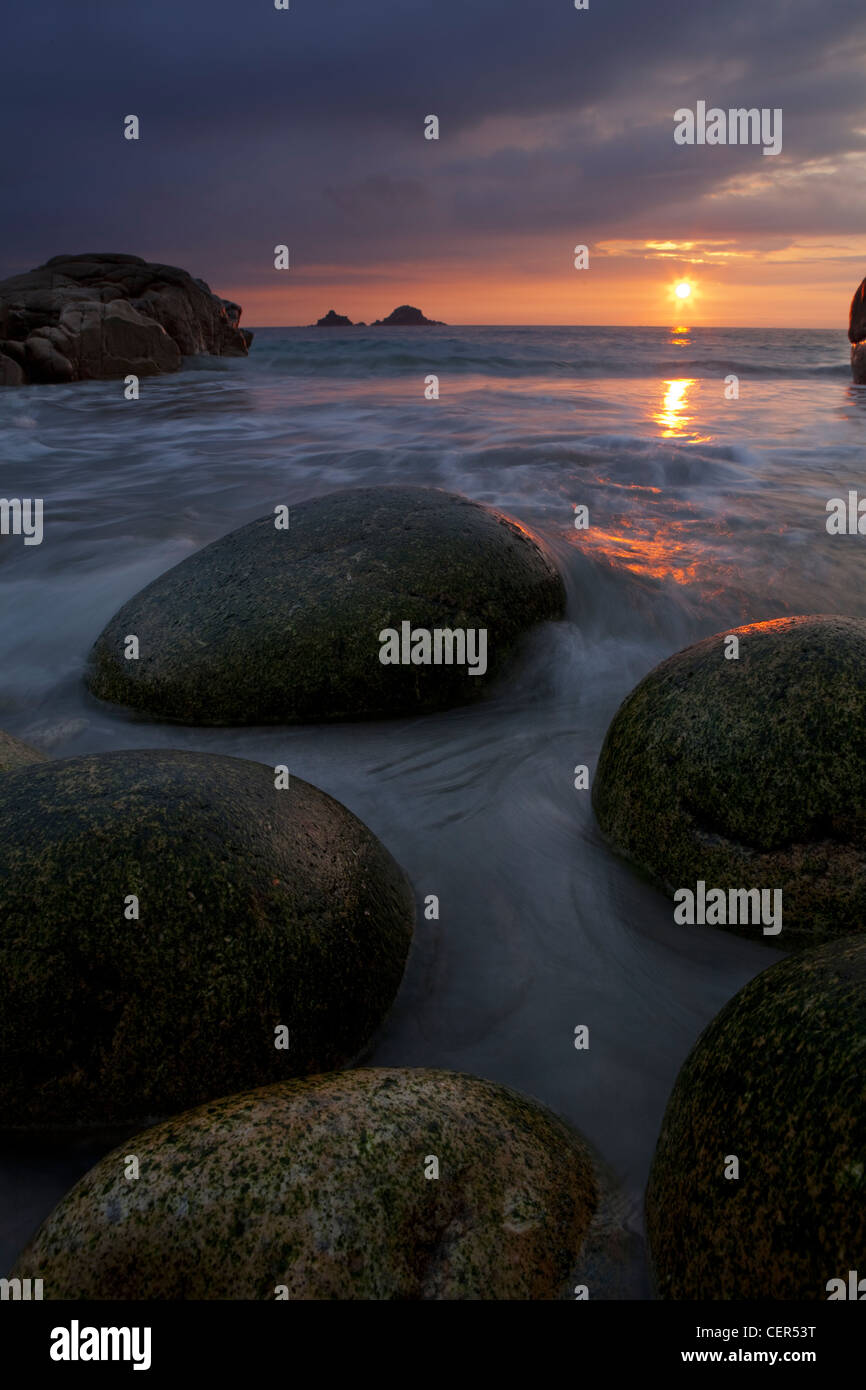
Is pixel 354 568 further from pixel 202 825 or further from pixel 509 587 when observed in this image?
pixel 202 825

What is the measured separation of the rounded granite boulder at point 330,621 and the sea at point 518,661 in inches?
5.6

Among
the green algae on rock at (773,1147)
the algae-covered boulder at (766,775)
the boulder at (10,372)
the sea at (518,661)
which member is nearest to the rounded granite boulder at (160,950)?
the sea at (518,661)

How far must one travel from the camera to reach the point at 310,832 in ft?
8.66

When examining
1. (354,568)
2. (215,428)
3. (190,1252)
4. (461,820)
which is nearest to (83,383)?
(215,428)

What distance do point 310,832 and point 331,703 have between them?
165 cm

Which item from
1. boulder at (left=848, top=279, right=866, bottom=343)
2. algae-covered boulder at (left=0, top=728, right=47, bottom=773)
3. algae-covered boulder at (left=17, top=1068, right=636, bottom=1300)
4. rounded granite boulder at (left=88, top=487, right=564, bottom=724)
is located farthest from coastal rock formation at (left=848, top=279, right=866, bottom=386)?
algae-covered boulder at (left=17, top=1068, right=636, bottom=1300)

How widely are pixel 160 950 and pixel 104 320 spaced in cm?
2250

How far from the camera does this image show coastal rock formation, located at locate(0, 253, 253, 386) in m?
20.0

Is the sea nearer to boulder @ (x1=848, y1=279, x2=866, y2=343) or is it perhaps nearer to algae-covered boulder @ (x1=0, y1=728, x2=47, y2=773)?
algae-covered boulder @ (x1=0, y1=728, x2=47, y2=773)

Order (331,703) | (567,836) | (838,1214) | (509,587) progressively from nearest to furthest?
(838,1214) < (567,836) < (331,703) < (509,587)

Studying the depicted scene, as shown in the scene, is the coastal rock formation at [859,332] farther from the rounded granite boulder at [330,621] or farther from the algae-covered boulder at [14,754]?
the algae-covered boulder at [14,754]

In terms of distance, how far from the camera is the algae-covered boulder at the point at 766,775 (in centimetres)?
276

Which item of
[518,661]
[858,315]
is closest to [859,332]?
[858,315]

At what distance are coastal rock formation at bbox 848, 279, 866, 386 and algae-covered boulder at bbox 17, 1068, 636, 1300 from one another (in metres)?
22.9
